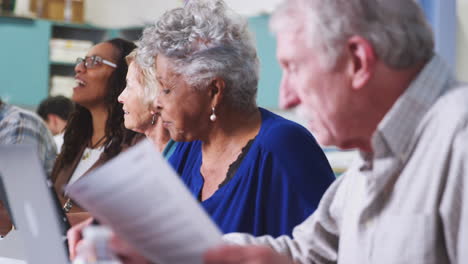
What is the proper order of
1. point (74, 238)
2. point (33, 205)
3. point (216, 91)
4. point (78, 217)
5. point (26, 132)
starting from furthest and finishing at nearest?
1. point (26, 132)
2. point (78, 217)
3. point (216, 91)
4. point (74, 238)
5. point (33, 205)

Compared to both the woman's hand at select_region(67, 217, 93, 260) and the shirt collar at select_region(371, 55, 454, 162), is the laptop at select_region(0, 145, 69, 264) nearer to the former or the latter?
the woman's hand at select_region(67, 217, 93, 260)

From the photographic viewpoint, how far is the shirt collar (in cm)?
102

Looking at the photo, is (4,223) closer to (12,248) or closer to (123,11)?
(12,248)

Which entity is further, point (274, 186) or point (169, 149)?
point (169, 149)

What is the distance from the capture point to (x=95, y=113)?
2.87 m

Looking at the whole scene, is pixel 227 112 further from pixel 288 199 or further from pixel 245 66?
pixel 288 199

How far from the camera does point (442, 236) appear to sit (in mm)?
1009

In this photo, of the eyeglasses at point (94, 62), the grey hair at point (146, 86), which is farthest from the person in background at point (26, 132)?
the grey hair at point (146, 86)

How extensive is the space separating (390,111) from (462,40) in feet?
8.52

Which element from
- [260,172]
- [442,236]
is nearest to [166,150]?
[260,172]

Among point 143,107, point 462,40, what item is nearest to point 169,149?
point 143,107

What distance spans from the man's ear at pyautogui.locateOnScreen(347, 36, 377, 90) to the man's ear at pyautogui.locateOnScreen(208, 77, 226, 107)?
0.86m

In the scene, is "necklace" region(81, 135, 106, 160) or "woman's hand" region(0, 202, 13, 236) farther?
"necklace" region(81, 135, 106, 160)

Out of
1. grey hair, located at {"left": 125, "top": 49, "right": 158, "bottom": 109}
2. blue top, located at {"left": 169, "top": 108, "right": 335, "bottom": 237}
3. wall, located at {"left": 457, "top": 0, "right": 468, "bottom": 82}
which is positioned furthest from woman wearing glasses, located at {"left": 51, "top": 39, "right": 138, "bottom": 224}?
wall, located at {"left": 457, "top": 0, "right": 468, "bottom": 82}
